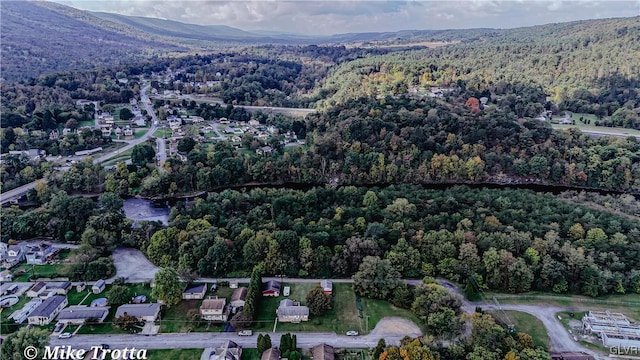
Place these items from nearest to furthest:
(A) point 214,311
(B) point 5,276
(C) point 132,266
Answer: (A) point 214,311 < (B) point 5,276 < (C) point 132,266

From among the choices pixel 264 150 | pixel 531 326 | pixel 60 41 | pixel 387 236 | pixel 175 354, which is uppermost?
pixel 60 41

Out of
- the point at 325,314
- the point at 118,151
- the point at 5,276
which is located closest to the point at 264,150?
the point at 118,151

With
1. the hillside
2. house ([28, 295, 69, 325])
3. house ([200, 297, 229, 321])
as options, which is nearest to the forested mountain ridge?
house ([200, 297, 229, 321])

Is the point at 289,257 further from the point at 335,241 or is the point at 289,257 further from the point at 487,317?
the point at 487,317

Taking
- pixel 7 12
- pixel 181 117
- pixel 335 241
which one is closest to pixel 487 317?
pixel 335 241

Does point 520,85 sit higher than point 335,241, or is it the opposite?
Result: point 520,85

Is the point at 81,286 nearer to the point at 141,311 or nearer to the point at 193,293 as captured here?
the point at 141,311

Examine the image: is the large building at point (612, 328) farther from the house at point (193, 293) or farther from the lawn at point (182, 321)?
the house at point (193, 293)
